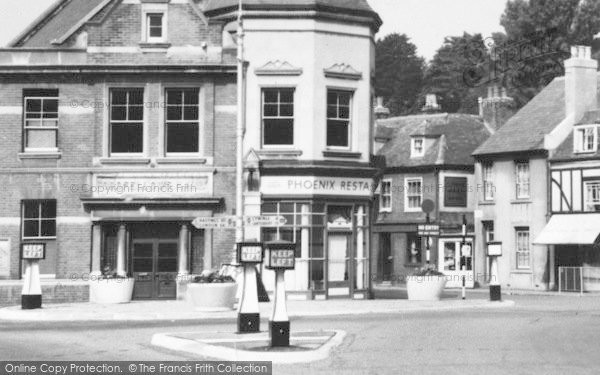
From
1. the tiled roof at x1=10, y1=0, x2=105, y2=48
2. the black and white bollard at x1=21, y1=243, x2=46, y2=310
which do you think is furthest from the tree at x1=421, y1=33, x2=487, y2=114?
the black and white bollard at x1=21, y1=243, x2=46, y2=310

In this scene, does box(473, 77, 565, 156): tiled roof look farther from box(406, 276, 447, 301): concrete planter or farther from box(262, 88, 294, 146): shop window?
box(262, 88, 294, 146): shop window

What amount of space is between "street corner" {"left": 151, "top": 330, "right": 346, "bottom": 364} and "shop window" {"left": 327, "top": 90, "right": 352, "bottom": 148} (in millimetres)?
16229

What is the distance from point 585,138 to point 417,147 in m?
11.8

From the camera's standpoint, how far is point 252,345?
17531 mm

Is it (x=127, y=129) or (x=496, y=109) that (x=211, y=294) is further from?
(x=496, y=109)

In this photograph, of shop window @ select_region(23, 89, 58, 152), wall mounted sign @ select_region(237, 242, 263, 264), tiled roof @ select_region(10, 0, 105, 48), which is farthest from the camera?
tiled roof @ select_region(10, 0, 105, 48)

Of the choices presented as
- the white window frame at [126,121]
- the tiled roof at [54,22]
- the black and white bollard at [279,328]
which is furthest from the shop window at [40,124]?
the black and white bollard at [279,328]

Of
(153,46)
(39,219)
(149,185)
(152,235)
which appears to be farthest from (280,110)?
(39,219)

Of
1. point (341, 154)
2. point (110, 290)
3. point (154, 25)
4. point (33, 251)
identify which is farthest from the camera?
point (341, 154)

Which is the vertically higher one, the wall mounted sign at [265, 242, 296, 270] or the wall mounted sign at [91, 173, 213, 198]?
the wall mounted sign at [91, 173, 213, 198]

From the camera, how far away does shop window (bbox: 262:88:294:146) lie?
3606 centimetres

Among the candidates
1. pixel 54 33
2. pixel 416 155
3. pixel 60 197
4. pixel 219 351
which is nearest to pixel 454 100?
pixel 416 155

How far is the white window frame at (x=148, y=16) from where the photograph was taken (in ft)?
118

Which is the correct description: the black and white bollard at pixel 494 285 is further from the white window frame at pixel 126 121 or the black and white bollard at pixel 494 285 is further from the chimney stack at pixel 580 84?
the chimney stack at pixel 580 84
